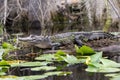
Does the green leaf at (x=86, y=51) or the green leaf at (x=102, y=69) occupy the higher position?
the green leaf at (x=86, y=51)

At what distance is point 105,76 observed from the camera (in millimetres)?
3266

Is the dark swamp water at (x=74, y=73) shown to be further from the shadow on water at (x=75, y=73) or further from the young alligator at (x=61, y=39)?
the young alligator at (x=61, y=39)

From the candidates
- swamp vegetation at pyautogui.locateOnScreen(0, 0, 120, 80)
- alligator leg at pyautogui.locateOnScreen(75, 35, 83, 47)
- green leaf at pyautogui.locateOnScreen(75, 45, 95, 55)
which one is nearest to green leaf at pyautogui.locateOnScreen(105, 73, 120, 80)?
swamp vegetation at pyautogui.locateOnScreen(0, 0, 120, 80)

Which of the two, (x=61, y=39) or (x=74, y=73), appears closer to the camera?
(x=74, y=73)

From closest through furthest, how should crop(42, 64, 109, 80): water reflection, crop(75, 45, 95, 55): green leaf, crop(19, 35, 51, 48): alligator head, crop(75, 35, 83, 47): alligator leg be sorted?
crop(42, 64, 109, 80): water reflection < crop(75, 45, 95, 55): green leaf < crop(19, 35, 51, 48): alligator head < crop(75, 35, 83, 47): alligator leg

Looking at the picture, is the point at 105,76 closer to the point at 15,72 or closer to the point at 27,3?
the point at 15,72

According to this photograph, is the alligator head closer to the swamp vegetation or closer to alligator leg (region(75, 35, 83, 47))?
the swamp vegetation

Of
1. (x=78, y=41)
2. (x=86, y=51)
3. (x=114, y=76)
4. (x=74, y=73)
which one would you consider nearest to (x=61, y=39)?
(x=78, y=41)

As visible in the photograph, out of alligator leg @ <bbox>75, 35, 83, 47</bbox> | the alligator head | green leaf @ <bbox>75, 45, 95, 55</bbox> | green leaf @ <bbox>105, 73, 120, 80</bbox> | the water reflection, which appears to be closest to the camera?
green leaf @ <bbox>105, 73, 120, 80</bbox>

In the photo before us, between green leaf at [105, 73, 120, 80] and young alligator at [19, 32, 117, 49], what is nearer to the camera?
green leaf at [105, 73, 120, 80]

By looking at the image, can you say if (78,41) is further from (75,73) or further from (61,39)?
(75,73)

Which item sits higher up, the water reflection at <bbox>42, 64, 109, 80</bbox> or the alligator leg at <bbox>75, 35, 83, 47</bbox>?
the alligator leg at <bbox>75, 35, 83, 47</bbox>

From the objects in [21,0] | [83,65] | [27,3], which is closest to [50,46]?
[83,65]

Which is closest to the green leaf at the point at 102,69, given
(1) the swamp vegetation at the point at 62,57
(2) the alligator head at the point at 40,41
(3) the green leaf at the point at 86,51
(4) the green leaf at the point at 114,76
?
(1) the swamp vegetation at the point at 62,57
